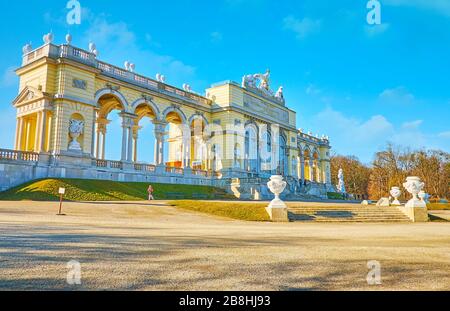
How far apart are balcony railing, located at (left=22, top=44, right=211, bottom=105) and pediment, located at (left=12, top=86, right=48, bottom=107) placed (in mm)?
2657

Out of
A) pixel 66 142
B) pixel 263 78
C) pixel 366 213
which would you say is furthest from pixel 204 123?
pixel 366 213

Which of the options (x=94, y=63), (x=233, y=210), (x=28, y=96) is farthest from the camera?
(x=94, y=63)

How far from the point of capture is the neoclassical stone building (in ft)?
98.9

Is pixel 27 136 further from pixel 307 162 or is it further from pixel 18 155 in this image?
pixel 307 162

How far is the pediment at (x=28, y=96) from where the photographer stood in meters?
30.3

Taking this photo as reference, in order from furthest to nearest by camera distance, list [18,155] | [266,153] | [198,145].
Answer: [266,153] → [198,145] → [18,155]

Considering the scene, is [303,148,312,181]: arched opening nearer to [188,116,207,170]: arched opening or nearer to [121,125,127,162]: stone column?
[188,116,207,170]: arched opening

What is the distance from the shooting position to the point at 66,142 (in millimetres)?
30328

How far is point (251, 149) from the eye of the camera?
50.2m

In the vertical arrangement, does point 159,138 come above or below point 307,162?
below

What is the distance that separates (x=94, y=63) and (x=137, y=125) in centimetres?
1076

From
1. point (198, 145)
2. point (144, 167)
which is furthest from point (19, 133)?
point (198, 145)

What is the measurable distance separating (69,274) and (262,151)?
159ft

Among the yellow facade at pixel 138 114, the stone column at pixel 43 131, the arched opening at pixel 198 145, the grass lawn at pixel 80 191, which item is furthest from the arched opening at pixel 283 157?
the stone column at pixel 43 131
